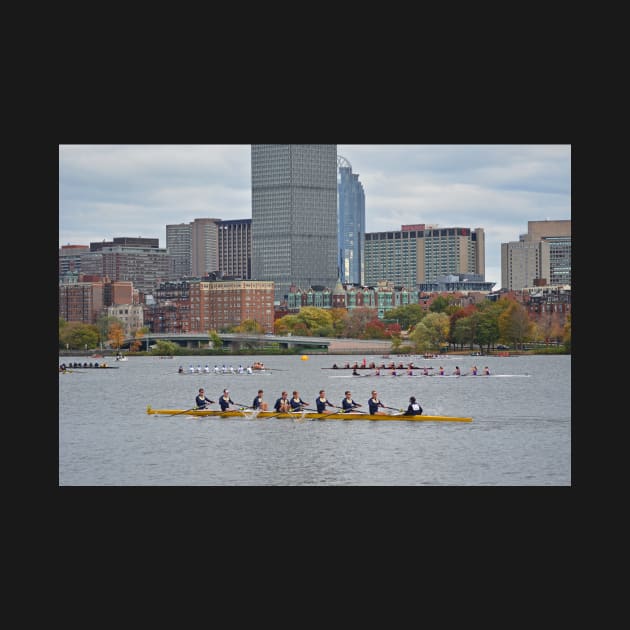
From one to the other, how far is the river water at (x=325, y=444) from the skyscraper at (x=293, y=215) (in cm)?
10645

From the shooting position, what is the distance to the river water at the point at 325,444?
20.0 metres

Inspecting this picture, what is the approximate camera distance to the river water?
786 inches

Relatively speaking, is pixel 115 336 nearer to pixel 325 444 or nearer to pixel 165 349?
pixel 165 349

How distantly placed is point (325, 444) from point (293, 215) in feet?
418

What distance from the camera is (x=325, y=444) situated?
24188mm

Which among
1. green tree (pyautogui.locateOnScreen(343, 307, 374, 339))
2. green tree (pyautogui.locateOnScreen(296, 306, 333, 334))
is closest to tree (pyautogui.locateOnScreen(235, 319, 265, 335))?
green tree (pyautogui.locateOnScreen(296, 306, 333, 334))

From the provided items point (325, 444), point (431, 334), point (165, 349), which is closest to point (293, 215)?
point (165, 349)

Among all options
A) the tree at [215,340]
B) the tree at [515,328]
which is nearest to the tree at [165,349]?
the tree at [215,340]

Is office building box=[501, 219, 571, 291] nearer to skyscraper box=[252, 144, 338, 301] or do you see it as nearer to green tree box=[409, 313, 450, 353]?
skyscraper box=[252, 144, 338, 301]

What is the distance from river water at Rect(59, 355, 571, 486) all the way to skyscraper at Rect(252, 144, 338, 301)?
106452 mm
